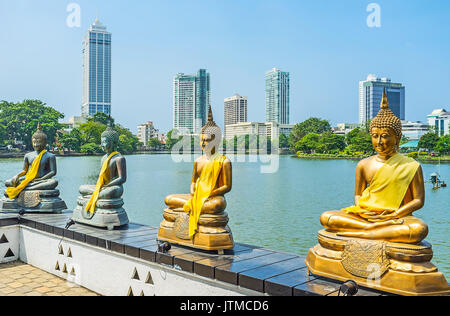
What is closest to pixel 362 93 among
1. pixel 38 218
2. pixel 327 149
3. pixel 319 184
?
pixel 327 149

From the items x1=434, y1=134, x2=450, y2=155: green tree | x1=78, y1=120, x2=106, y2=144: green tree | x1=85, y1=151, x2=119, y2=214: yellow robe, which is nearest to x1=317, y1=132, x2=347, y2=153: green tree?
x1=434, y1=134, x2=450, y2=155: green tree

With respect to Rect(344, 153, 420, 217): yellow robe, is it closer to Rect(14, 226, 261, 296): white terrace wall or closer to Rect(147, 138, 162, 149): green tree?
Rect(14, 226, 261, 296): white terrace wall

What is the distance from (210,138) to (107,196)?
219 centimetres

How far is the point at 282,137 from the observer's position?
7662 cm

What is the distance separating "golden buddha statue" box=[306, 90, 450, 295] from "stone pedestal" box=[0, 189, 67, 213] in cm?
555

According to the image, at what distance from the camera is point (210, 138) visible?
5.40 m

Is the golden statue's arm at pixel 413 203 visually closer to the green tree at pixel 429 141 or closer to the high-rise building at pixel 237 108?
the high-rise building at pixel 237 108

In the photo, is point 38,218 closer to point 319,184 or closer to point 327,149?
point 319,184

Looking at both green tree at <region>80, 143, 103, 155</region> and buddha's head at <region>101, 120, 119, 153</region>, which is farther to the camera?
green tree at <region>80, 143, 103, 155</region>

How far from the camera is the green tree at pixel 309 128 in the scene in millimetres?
71000

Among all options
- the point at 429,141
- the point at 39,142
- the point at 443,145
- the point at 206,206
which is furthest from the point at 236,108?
the point at 429,141

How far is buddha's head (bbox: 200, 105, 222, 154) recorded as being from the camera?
A: 541 centimetres

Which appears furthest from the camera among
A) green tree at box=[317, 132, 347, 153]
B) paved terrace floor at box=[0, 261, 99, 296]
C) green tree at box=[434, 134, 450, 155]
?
green tree at box=[317, 132, 347, 153]

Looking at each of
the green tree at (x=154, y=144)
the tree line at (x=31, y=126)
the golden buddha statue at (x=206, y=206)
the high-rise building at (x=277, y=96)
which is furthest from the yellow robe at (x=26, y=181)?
the green tree at (x=154, y=144)
